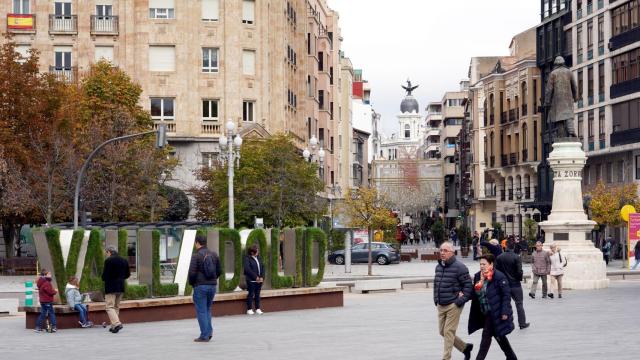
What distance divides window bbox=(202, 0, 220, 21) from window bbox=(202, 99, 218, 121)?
15.1 ft

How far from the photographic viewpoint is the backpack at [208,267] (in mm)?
20547

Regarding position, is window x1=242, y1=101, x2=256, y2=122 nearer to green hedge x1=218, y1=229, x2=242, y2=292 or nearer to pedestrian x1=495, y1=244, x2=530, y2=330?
green hedge x1=218, y1=229, x2=242, y2=292

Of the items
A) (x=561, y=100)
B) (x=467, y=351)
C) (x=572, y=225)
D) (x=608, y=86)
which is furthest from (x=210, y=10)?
(x=467, y=351)

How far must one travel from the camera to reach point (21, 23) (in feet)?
213

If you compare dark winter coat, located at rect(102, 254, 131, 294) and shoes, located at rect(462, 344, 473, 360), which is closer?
shoes, located at rect(462, 344, 473, 360)

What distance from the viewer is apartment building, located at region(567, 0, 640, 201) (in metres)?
67.4

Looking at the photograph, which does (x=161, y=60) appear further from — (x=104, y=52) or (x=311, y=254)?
(x=311, y=254)

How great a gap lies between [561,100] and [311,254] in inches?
428

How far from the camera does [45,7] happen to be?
65.4m

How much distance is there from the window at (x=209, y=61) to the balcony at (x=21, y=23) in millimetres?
9320

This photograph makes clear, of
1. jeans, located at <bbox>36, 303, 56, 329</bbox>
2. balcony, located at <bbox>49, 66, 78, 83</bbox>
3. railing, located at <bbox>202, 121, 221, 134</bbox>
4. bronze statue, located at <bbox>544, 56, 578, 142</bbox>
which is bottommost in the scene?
jeans, located at <bbox>36, 303, 56, 329</bbox>

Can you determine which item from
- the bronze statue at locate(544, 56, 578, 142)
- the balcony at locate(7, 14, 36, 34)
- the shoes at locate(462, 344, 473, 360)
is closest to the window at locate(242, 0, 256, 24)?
the balcony at locate(7, 14, 36, 34)

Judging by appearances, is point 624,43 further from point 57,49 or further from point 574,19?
point 57,49

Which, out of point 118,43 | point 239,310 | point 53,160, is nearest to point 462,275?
point 239,310
